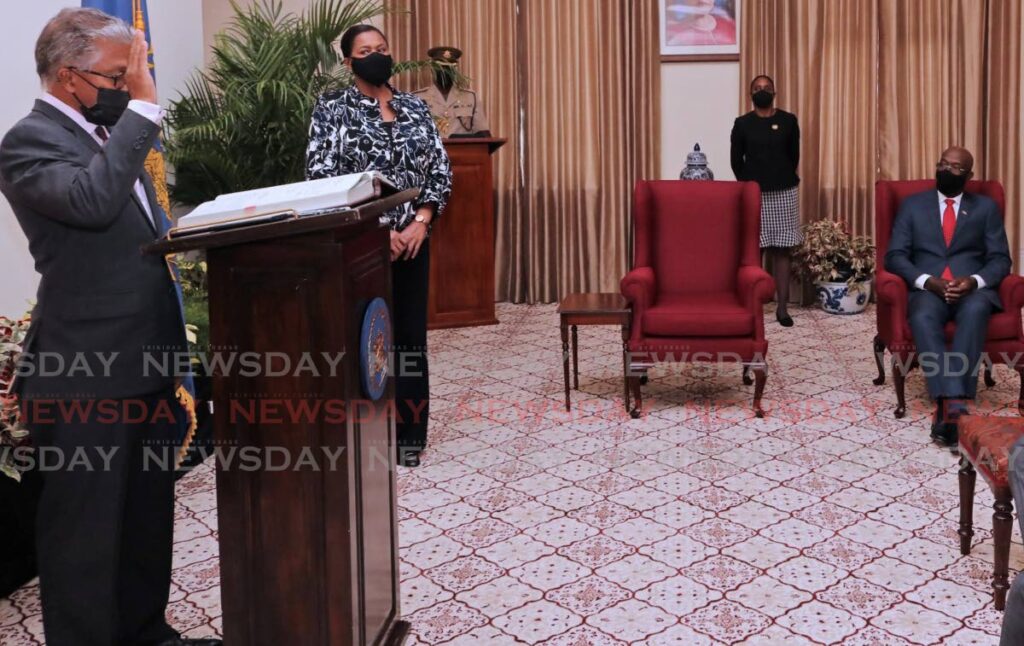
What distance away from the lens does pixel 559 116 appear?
8359 mm

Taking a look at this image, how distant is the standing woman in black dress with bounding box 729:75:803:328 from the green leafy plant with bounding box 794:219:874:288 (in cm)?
32

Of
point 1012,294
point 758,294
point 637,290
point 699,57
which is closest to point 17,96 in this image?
point 637,290

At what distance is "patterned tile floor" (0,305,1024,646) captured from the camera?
2.93 m

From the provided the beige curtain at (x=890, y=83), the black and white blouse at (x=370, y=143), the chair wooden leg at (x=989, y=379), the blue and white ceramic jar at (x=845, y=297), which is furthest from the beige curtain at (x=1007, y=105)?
the black and white blouse at (x=370, y=143)

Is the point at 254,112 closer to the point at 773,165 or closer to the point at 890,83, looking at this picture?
the point at 773,165

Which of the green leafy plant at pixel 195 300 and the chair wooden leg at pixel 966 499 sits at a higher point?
the green leafy plant at pixel 195 300

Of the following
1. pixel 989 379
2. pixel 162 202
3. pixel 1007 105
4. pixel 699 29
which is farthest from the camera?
pixel 699 29

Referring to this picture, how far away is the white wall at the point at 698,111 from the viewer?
8406mm

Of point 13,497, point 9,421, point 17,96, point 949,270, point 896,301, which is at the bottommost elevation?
point 13,497

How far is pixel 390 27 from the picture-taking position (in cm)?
820

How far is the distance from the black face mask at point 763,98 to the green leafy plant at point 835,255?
1.14 meters

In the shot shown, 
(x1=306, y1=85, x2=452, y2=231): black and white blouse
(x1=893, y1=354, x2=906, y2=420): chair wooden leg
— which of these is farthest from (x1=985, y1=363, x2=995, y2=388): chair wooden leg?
(x1=306, y1=85, x2=452, y2=231): black and white blouse

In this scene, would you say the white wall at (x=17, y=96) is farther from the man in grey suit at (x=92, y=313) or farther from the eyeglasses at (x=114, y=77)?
the eyeglasses at (x=114, y=77)

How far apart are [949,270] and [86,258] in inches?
157
